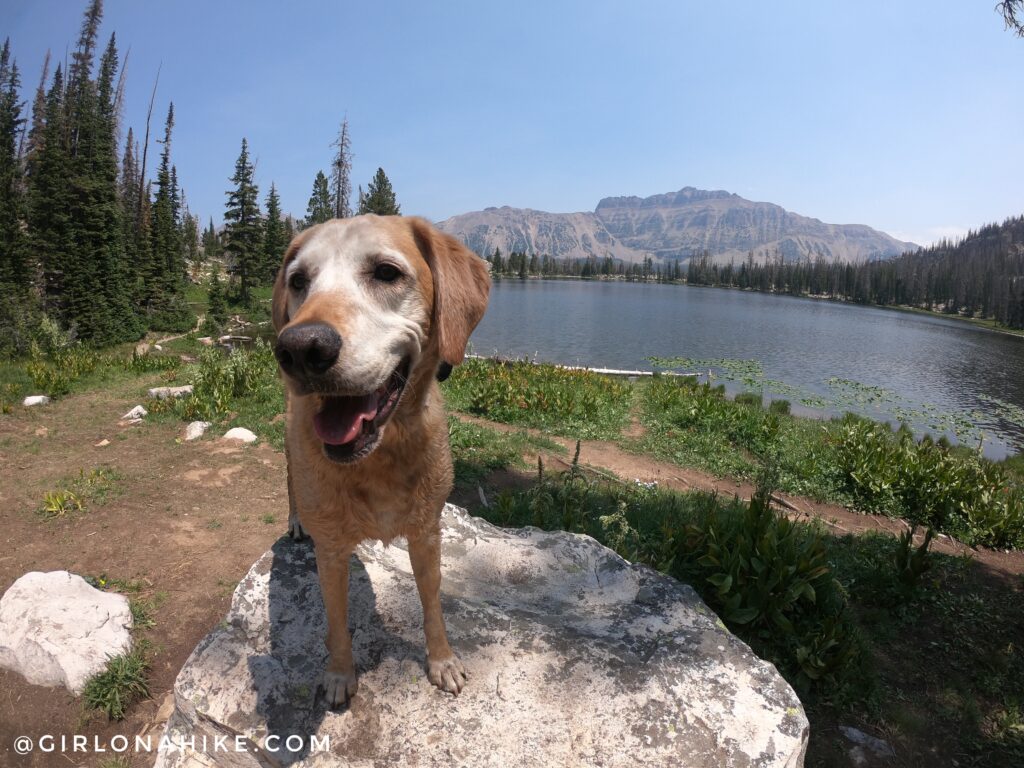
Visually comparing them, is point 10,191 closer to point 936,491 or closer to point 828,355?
point 936,491

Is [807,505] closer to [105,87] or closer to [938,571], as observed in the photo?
[938,571]

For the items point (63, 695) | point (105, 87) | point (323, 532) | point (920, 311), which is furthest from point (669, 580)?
point (920, 311)

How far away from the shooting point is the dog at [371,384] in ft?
5.94

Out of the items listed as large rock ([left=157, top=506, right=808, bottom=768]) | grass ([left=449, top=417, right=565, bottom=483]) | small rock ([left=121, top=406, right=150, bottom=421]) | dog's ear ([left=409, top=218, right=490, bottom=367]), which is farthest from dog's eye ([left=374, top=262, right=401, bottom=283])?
small rock ([left=121, top=406, right=150, bottom=421])

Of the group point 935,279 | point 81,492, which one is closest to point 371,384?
point 81,492

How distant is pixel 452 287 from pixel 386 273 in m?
0.30

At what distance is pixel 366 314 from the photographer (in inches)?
76.5

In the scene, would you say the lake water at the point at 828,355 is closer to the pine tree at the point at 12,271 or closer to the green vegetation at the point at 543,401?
the green vegetation at the point at 543,401

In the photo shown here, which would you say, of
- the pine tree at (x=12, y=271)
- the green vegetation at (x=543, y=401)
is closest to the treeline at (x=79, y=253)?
the pine tree at (x=12, y=271)

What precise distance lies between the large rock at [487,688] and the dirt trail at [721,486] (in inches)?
159

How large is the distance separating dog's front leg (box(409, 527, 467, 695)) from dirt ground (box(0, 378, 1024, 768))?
2190 millimetres

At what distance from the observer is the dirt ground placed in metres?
3.66

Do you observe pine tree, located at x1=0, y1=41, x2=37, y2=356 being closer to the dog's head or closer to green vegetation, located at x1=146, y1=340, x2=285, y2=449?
green vegetation, located at x1=146, y1=340, x2=285, y2=449

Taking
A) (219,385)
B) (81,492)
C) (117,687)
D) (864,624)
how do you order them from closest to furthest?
(117,687), (864,624), (81,492), (219,385)
